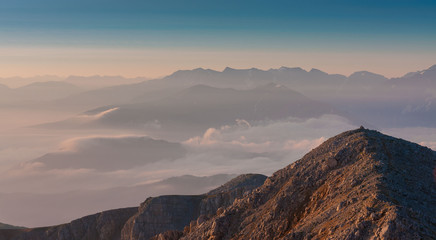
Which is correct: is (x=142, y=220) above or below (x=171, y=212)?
below

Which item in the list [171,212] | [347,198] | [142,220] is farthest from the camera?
[171,212]

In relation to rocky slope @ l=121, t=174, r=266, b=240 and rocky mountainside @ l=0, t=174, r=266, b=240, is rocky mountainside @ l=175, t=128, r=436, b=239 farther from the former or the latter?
rocky mountainside @ l=0, t=174, r=266, b=240

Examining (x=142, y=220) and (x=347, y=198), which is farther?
(x=142, y=220)

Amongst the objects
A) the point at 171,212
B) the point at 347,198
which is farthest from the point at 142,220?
the point at 347,198

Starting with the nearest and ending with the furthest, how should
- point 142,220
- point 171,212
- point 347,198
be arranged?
point 347,198, point 142,220, point 171,212

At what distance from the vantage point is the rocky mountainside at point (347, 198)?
4681 cm

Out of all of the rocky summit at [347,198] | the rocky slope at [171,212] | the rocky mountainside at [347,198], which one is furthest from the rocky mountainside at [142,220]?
the rocky summit at [347,198]

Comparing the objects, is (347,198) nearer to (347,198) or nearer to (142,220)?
(347,198)

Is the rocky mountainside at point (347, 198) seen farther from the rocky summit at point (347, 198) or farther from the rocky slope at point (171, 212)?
the rocky slope at point (171, 212)

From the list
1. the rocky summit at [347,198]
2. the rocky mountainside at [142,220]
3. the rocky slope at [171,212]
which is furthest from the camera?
the rocky mountainside at [142,220]

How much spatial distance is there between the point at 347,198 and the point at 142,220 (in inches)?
4242

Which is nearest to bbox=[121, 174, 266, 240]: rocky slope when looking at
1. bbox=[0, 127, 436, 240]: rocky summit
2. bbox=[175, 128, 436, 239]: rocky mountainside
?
bbox=[175, 128, 436, 239]: rocky mountainside

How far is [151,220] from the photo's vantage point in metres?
154

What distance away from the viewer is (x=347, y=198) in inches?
2191
